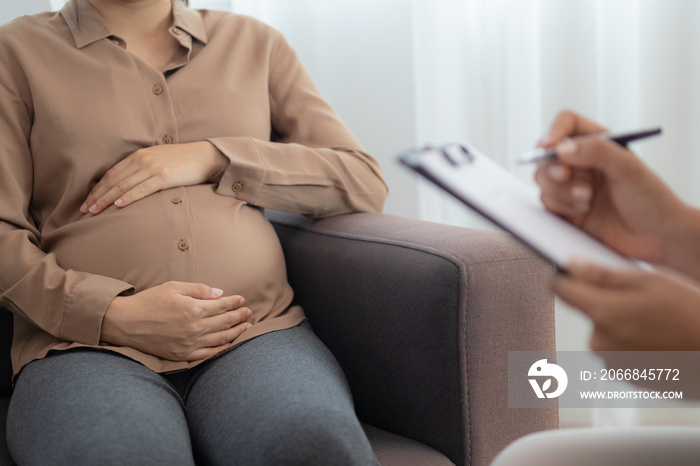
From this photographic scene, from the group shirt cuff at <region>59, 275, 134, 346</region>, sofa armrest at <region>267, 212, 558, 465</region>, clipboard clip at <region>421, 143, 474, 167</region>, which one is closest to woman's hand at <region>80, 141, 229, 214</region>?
shirt cuff at <region>59, 275, 134, 346</region>

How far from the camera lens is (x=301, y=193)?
115 centimetres

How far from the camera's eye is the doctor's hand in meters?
0.54

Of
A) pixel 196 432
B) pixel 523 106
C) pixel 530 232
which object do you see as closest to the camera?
pixel 530 232

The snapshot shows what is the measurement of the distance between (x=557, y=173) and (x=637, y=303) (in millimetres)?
140

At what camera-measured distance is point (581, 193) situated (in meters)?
0.56

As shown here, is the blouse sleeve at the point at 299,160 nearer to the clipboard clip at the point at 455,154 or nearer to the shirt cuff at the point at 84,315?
the shirt cuff at the point at 84,315

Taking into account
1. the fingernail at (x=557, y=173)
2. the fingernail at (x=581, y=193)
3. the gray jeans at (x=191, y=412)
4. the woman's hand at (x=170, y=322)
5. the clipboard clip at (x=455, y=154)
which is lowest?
the gray jeans at (x=191, y=412)

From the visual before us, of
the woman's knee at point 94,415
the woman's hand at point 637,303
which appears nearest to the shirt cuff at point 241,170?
the woman's knee at point 94,415

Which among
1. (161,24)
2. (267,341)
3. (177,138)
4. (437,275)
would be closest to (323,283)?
(267,341)

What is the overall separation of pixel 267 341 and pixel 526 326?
0.38 meters

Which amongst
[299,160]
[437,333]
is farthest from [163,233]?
[437,333]

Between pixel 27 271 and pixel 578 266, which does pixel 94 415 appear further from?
pixel 578 266

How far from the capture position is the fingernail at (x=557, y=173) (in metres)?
0.56

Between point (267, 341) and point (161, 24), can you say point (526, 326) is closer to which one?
point (267, 341)
